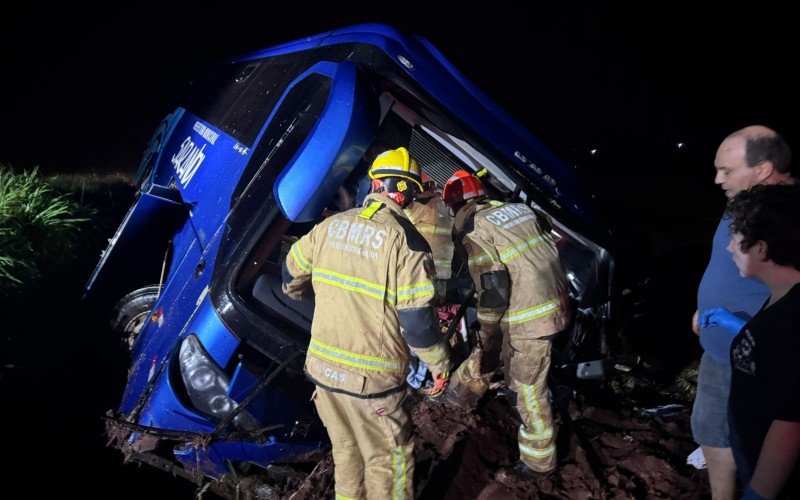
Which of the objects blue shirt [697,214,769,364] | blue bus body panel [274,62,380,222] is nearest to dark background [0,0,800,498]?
blue shirt [697,214,769,364]

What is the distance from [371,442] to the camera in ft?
7.84

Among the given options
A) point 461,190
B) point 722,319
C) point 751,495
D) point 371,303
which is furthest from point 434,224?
point 751,495

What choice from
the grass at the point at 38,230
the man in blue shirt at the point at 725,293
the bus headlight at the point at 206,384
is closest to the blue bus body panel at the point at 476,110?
the man in blue shirt at the point at 725,293

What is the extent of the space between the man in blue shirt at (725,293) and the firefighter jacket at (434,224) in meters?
1.64

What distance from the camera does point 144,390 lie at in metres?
3.02

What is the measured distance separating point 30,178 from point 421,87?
486 cm

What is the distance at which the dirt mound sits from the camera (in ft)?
9.46

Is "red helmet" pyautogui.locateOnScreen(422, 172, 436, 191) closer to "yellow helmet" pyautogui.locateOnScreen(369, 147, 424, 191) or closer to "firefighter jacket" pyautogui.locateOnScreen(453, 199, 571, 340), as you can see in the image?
"firefighter jacket" pyautogui.locateOnScreen(453, 199, 571, 340)

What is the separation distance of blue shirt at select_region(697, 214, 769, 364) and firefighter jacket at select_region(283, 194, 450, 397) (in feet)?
4.13

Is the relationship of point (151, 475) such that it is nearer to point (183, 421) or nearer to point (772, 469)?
point (183, 421)

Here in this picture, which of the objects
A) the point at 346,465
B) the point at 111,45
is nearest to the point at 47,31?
the point at 111,45

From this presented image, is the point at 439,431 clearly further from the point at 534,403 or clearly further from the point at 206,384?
the point at 206,384

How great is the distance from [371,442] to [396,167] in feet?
4.61

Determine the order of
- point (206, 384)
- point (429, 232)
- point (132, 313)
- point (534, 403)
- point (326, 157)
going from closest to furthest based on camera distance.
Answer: point (326, 157), point (206, 384), point (534, 403), point (429, 232), point (132, 313)
